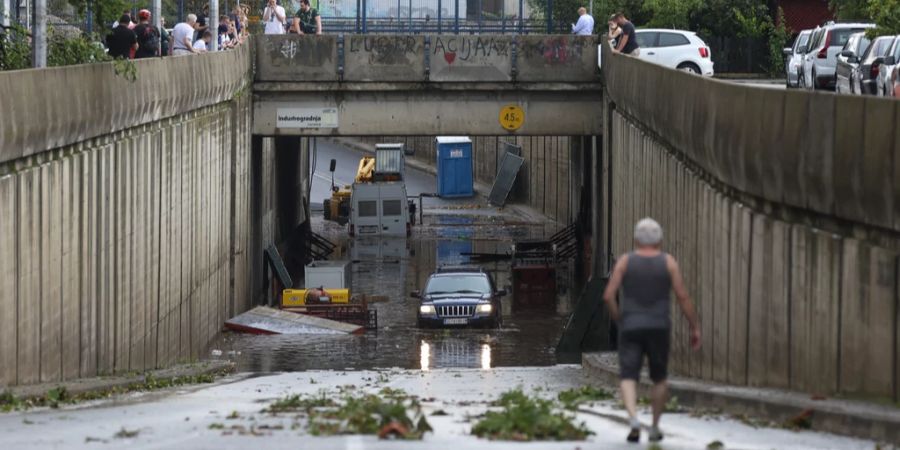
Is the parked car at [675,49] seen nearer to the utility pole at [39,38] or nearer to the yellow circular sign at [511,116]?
the yellow circular sign at [511,116]

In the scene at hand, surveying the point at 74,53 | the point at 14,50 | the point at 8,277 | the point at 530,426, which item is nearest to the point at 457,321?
the point at 74,53

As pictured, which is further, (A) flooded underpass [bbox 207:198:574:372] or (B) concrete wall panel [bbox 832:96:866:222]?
(A) flooded underpass [bbox 207:198:574:372]

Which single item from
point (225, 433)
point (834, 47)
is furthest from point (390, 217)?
point (225, 433)

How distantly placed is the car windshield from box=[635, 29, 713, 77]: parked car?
832 centimetres

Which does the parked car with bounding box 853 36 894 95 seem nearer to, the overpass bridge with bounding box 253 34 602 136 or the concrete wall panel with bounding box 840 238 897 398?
the overpass bridge with bounding box 253 34 602 136

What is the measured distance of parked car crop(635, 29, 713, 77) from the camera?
44.1 m

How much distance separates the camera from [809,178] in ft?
50.8

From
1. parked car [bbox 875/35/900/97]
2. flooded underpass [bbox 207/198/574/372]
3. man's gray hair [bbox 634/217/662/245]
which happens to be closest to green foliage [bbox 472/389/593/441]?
man's gray hair [bbox 634/217/662/245]

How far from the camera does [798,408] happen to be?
42.8 ft

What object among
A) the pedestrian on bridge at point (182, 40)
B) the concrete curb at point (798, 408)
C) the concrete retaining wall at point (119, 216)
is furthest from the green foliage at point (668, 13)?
the concrete curb at point (798, 408)

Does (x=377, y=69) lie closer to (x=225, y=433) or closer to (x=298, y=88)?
(x=298, y=88)

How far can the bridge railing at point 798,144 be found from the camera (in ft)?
44.3

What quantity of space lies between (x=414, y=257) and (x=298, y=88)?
15231mm

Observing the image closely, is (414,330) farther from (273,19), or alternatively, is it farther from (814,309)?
(814,309)
